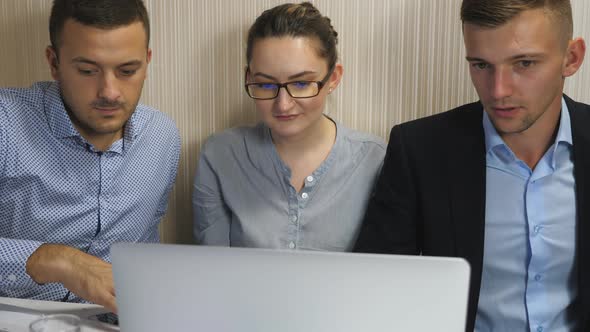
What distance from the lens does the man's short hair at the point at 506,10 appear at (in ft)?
4.31

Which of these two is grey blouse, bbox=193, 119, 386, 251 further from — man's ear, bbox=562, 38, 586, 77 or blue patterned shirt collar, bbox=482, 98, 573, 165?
man's ear, bbox=562, 38, 586, 77

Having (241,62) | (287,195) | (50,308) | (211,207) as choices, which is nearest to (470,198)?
(287,195)

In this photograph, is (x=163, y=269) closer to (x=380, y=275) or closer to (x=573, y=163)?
(x=380, y=275)

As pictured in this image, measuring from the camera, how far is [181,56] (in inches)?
77.5

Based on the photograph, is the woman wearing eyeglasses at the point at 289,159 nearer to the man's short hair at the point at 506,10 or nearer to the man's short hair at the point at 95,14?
the man's short hair at the point at 95,14

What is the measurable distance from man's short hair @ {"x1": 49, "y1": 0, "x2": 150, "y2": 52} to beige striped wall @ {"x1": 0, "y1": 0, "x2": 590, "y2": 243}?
1.01 ft

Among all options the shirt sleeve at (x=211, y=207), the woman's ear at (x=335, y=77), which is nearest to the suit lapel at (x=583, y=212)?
the woman's ear at (x=335, y=77)

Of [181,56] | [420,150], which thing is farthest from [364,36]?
[181,56]

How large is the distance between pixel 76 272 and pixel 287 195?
618 millimetres

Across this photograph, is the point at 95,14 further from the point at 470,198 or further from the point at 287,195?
the point at 470,198

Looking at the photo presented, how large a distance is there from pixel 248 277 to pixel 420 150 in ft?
2.74

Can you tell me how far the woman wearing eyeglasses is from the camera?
5.28ft

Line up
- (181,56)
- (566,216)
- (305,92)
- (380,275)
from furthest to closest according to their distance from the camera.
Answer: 1. (181,56)
2. (305,92)
3. (566,216)
4. (380,275)

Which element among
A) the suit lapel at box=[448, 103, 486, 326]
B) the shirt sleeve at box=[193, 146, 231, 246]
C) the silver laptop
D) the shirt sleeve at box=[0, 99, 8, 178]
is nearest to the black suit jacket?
the suit lapel at box=[448, 103, 486, 326]
